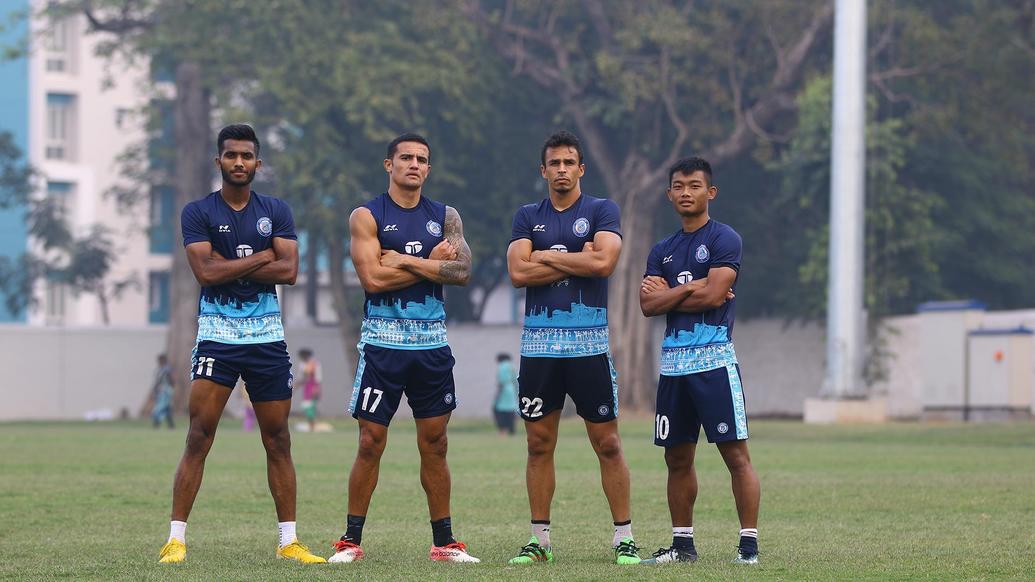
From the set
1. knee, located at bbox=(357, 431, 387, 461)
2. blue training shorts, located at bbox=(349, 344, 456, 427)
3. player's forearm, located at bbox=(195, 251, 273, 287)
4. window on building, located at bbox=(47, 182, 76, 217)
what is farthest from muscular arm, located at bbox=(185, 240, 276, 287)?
window on building, located at bbox=(47, 182, 76, 217)

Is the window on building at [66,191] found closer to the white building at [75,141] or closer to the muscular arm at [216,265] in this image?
the white building at [75,141]

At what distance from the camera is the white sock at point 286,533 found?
10115 millimetres

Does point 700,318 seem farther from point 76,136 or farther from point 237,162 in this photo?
point 76,136

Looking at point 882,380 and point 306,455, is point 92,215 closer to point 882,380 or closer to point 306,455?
point 882,380

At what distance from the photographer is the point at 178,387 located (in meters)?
45.5

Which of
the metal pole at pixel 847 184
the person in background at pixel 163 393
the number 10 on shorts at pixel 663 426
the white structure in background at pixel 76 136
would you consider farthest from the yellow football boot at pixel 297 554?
the white structure in background at pixel 76 136

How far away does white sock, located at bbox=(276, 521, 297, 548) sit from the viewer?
1011 cm

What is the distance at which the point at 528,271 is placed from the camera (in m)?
10.0

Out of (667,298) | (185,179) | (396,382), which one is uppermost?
(185,179)

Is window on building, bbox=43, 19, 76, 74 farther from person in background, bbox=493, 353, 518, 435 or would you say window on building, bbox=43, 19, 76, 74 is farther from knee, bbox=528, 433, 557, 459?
knee, bbox=528, 433, 557, 459

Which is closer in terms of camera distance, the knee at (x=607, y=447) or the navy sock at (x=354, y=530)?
the navy sock at (x=354, y=530)

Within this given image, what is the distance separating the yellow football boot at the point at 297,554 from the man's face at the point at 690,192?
2.98 metres

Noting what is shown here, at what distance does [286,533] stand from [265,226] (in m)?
1.86

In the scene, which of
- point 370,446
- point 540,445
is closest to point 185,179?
point 370,446
